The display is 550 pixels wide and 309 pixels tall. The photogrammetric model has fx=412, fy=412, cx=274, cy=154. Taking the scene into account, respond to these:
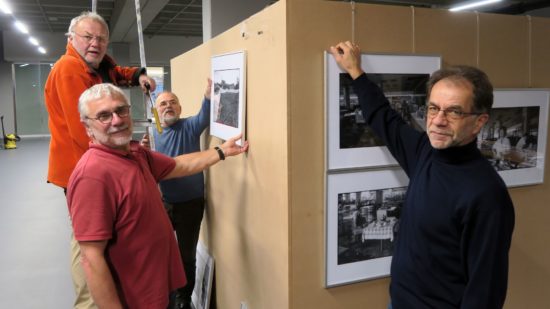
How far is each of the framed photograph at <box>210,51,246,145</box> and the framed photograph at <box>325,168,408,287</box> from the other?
2.08ft

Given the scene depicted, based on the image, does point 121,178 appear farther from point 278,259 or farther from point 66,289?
point 66,289

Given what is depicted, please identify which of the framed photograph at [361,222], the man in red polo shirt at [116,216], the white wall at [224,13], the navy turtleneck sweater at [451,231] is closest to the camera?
the navy turtleneck sweater at [451,231]

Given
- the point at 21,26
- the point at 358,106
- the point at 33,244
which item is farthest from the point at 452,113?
the point at 21,26

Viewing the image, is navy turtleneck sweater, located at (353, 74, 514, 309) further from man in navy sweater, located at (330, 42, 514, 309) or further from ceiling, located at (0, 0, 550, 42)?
ceiling, located at (0, 0, 550, 42)

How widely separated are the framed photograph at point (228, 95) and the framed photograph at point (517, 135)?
1.19 metres

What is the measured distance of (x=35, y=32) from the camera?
1348 centimetres

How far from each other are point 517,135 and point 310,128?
3.82 ft

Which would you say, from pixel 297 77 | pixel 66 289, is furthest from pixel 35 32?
pixel 297 77

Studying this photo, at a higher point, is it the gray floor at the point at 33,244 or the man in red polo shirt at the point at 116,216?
the man in red polo shirt at the point at 116,216

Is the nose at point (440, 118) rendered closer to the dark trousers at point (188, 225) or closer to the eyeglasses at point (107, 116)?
the eyeglasses at point (107, 116)

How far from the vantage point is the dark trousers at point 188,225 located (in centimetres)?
296

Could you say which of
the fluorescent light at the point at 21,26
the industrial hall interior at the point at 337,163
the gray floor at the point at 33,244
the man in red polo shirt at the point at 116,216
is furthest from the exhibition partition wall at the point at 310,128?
the fluorescent light at the point at 21,26

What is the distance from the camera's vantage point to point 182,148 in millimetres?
2885

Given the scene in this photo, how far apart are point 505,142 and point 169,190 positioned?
7.03ft
